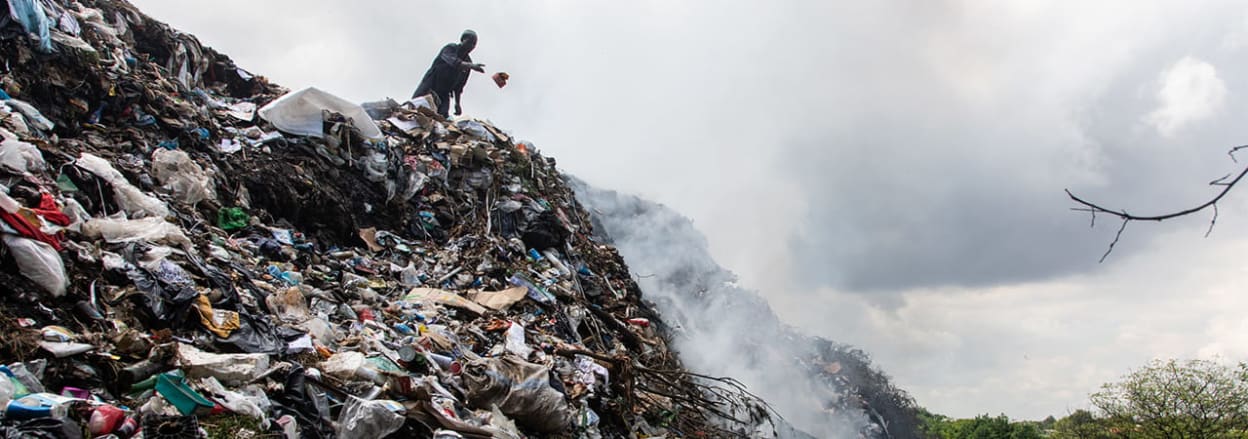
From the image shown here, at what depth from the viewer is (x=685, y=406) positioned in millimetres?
5363

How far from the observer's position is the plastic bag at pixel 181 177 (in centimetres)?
495

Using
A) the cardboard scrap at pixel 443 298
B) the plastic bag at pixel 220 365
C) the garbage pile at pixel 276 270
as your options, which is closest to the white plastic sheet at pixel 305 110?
the garbage pile at pixel 276 270

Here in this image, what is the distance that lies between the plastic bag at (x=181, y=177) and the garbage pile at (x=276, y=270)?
0.02 metres

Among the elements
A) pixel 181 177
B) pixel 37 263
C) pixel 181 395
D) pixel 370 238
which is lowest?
pixel 181 395

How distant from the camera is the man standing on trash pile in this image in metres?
9.48

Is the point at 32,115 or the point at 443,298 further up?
the point at 32,115

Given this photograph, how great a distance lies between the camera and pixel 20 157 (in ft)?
12.4

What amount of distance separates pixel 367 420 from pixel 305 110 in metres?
4.70

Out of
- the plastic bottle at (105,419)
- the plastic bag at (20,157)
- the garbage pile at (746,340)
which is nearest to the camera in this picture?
the plastic bottle at (105,419)

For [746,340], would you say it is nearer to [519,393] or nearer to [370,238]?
[370,238]

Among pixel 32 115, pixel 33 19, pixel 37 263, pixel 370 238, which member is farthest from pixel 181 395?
pixel 33 19

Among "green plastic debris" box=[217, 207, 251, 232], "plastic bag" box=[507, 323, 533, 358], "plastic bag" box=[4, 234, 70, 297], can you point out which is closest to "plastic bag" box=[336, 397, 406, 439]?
"plastic bag" box=[4, 234, 70, 297]

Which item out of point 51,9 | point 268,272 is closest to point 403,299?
point 268,272

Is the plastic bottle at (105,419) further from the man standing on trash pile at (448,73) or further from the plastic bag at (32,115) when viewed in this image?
the man standing on trash pile at (448,73)
